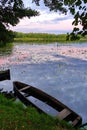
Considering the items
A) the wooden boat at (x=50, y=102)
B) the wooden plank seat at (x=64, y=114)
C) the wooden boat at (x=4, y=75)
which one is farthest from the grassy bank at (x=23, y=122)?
the wooden boat at (x=4, y=75)

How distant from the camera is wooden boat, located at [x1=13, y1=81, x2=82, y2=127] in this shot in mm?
14602

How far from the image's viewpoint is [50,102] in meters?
18.6

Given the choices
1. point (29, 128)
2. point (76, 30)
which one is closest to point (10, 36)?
point (29, 128)

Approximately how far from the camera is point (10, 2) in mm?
23031

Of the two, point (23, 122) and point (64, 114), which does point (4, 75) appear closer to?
point (64, 114)

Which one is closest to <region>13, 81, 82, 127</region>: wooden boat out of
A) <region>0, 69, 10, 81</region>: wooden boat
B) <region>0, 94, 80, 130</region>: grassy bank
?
<region>0, 94, 80, 130</region>: grassy bank

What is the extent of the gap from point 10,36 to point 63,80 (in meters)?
7.87

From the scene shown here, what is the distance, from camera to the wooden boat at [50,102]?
1460cm

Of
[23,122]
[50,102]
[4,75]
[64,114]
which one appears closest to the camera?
[23,122]

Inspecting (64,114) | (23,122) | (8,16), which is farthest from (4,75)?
(23,122)

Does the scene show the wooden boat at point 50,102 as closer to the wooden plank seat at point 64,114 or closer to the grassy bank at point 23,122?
the wooden plank seat at point 64,114

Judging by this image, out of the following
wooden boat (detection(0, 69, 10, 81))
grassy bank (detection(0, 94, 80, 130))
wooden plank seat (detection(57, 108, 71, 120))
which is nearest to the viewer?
grassy bank (detection(0, 94, 80, 130))

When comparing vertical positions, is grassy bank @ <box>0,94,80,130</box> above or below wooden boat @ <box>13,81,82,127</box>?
above

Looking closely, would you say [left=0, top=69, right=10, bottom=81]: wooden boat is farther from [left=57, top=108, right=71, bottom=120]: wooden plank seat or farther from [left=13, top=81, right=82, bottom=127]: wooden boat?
[left=57, top=108, right=71, bottom=120]: wooden plank seat
